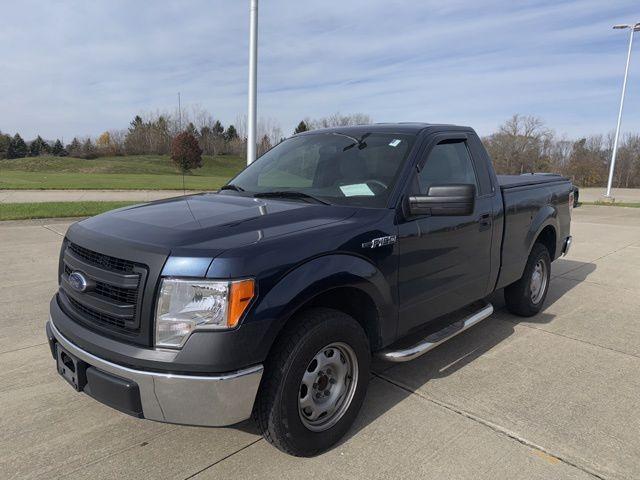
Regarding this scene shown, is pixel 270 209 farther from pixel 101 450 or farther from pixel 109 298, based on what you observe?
pixel 101 450

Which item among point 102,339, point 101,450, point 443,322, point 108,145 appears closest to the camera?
point 102,339

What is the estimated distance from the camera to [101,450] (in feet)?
8.79

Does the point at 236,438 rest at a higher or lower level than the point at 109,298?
lower

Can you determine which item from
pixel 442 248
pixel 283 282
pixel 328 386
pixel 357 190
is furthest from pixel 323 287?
pixel 442 248

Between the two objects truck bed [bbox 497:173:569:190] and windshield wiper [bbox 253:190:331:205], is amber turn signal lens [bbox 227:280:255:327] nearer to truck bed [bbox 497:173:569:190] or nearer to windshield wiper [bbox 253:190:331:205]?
windshield wiper [bbox 253:190:331:205]

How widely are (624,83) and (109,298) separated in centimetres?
3133

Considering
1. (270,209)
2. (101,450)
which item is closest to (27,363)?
(101,450)

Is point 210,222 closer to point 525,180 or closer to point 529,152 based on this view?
point 525,180

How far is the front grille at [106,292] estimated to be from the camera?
7.49 ft

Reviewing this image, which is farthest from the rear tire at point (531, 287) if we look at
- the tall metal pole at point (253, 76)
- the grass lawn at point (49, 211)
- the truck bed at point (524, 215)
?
the grass lawn at point (49, 211)

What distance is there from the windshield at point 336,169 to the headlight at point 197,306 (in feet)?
3.98

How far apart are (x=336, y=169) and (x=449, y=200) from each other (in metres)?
0.97

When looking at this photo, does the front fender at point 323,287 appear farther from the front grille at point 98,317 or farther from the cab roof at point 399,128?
the cab roof at point 399,128

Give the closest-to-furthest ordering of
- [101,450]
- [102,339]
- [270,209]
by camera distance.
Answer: [102,339] → [101,450] → [270,209]
